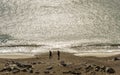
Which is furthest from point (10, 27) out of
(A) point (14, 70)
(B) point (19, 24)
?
(A) point (14, 70)

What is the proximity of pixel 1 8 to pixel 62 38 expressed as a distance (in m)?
10.9

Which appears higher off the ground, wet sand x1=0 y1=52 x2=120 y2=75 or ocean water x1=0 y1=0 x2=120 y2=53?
ocean water x1=0 y1=0 x2=120 y2=53

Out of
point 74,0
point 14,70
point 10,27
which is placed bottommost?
point 14,70

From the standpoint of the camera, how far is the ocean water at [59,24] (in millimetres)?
36469

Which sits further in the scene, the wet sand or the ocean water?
the ocean water

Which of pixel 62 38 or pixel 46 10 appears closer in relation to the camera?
pixel 62 38

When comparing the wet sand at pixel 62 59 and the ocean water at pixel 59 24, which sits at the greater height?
the ocean water at pixel 59 24

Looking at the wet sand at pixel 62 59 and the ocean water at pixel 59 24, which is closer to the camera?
the wet sand at pixel 62 59

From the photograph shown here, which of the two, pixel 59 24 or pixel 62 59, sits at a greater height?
pixel 59 24

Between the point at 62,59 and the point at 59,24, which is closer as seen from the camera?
the point at 62,59

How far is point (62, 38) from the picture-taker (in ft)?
123

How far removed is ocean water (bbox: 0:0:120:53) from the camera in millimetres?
36469

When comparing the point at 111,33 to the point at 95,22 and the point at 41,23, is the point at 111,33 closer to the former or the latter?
the point at 95,22

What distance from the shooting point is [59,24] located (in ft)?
132
